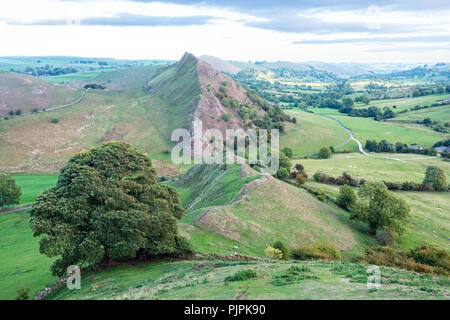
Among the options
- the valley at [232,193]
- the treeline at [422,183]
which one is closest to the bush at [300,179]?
the valley at [232,193]

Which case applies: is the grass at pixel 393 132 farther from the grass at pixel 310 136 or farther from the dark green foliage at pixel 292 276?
the dark green foliage at pixel 292 276

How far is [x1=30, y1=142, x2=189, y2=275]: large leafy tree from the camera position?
99.9ft

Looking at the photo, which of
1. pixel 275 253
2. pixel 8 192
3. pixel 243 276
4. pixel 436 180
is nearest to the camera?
pixel 243 276

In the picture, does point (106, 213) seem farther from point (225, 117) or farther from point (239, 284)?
point (225, 117)

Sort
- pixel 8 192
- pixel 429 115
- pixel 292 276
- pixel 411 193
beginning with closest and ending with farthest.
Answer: pixel 292 276, pixel 8 192, pixel 411 193, pixel 429 115

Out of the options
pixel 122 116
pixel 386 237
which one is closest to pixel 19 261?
pixel 386 237

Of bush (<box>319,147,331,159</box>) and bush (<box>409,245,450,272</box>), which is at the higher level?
bush (<box>319,147,331,159</box>)

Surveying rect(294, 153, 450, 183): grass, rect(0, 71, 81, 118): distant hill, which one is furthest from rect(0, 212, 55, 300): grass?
rect(0, 71, 81, 118): distant hill

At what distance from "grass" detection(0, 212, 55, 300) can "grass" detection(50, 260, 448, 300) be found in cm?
1010

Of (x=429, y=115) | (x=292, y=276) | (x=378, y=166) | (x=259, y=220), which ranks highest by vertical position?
(x=429, y=115)

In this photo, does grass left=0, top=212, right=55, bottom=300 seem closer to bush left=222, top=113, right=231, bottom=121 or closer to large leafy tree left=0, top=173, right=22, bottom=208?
large leafy tree left=0, top=173, right=22, bottom=208

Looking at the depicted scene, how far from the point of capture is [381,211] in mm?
58281

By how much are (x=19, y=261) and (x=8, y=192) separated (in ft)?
110
